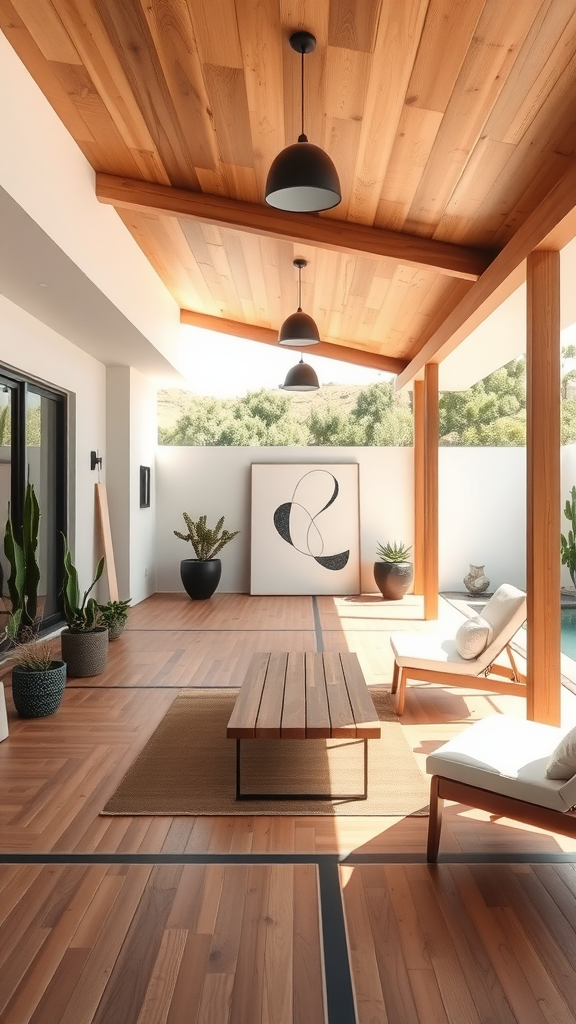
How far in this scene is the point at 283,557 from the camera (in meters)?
10.1

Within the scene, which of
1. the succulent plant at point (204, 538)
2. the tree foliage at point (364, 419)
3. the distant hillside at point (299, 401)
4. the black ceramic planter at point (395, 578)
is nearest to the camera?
the black ceramic planter at point (395, 578)

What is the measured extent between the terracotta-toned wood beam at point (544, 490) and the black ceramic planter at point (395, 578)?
5.31 metres

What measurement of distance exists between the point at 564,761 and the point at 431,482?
5538mm

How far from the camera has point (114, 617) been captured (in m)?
6.58

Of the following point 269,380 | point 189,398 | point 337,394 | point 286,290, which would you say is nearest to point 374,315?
point 286,290

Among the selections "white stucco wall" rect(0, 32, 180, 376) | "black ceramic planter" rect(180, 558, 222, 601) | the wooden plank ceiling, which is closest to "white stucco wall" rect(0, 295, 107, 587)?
"white stucco wall" rect(0, 32, 180, 376)

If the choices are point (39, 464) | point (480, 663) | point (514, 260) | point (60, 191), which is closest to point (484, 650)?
point (480, 663)

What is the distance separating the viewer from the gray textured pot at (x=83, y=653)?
210 inches

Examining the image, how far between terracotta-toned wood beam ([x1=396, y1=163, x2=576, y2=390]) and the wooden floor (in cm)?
276

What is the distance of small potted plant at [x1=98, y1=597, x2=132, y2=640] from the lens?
647 centimetres

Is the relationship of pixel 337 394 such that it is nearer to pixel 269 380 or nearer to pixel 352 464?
pixel 269 380

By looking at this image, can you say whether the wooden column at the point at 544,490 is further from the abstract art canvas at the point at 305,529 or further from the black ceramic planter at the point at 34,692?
the abstract art canvas at the point at 305,529

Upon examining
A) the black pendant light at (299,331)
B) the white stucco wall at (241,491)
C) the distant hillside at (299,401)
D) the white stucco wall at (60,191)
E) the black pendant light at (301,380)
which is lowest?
the white stucco wall at (241,491)

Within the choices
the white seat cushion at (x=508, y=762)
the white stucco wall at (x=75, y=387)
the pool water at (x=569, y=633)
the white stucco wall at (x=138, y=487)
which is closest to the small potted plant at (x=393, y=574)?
the pool water at (x=569, y=633)
